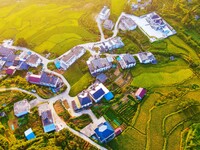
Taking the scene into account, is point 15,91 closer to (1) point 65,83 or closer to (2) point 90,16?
(1) point 65,83

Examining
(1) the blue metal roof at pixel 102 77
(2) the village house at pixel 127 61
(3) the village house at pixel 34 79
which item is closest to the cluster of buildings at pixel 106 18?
(2) the village house at pixel 127 61

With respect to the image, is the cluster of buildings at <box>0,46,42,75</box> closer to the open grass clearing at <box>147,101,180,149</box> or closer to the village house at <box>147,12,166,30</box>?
the open grass clearing at <box>147,101,180,149</box>

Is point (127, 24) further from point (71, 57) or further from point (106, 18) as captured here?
point (71, 57)

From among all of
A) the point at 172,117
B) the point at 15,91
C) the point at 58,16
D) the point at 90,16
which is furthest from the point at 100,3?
the point at 172,117

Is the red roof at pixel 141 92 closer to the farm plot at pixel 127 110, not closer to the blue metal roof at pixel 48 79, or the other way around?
the farm plot at pixel 127 110

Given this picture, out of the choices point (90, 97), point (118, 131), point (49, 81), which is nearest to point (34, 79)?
point (49, 81)

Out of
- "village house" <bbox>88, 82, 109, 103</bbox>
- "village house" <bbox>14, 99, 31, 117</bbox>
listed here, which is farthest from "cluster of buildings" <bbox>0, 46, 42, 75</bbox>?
"village house" <bbox>88, 82, 109, 103</bbox>
